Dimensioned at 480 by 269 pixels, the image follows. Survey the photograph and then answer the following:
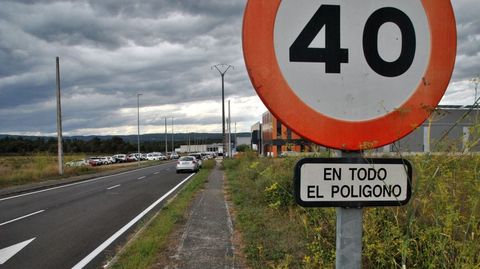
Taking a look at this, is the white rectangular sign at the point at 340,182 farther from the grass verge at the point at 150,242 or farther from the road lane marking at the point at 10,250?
the road lane marking at the point at 10,250

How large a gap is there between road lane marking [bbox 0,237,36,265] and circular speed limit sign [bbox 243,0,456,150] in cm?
701

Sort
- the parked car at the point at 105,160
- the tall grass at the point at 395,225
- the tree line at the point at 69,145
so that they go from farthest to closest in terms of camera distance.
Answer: the tree line at the point at 69,145, the parked car at the point at 105,160, the tall grass at the point at 395,225

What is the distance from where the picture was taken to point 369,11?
125 centimetres

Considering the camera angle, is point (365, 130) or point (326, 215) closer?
Answer: point (365, 130)

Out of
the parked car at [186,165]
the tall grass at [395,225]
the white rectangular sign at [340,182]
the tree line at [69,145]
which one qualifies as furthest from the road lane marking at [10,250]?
the tree line at [69,145]

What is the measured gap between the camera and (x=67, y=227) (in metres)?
9.40

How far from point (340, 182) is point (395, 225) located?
274cm

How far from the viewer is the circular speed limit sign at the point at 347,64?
1223 mm

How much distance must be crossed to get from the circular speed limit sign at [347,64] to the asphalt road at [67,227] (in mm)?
Answer: 5936

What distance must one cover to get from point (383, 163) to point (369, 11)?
496 mm

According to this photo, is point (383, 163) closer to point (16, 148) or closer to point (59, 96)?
point (59, 96)

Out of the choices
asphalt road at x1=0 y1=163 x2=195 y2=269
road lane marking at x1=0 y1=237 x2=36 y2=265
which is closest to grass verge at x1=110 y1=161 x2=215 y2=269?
asphalt road at x1=0 y1=163 x2=195 y2=269

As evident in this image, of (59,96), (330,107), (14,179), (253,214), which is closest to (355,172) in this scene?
(330,107)

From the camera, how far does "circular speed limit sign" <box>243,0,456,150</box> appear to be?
1.22 meters
